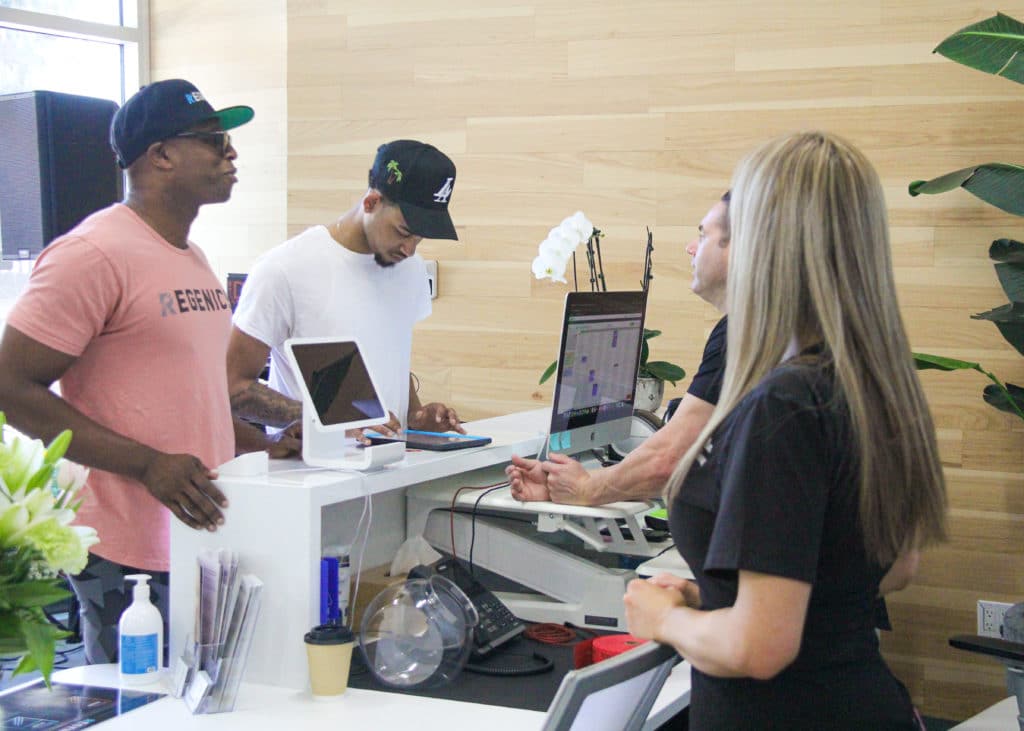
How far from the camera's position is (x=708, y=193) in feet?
12.7

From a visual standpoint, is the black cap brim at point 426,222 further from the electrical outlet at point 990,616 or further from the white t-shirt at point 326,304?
the electrical outlet at point 990,616

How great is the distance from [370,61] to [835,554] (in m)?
3.47

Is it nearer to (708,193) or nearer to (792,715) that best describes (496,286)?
(708,193)

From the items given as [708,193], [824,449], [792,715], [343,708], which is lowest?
[343,708]

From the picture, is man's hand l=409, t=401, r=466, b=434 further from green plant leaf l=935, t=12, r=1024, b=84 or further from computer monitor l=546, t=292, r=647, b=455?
green plant leaf l=935, t=12, r=1024, b=84

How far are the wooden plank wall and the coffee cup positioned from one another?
188 centimetres

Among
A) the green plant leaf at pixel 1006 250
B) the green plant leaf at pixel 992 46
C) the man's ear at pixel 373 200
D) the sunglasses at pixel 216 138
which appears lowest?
the green plant leaf at pixel 1006 250

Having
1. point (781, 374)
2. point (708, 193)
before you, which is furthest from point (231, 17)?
point (781, 374)

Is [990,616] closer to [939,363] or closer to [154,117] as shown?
[939,363]

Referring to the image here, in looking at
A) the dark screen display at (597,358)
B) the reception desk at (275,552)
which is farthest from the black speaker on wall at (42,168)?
the reception desk at (275,552)

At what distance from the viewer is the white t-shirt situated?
272 centimetres

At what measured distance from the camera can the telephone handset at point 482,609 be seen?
2168 mm

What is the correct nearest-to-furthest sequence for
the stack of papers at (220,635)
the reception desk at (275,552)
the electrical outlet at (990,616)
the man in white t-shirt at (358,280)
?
1. the stack of papers at (220,635)
2. the reception desk at (275,552)
3. the man in white t-shirt at (358,280)
4. the electrical outlet at (990,616)

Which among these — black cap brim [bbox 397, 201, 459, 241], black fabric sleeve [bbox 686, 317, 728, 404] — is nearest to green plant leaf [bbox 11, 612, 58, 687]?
black fabric sleeve [bbox 686, 317, 728, 404]
